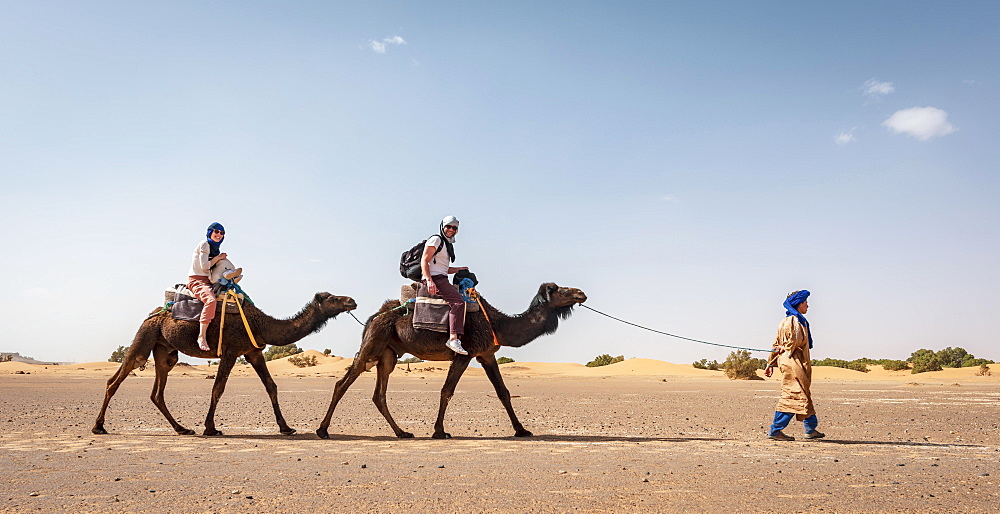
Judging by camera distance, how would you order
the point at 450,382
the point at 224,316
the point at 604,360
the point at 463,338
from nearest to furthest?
1. the point at 463,338
2. the point at 450,382
3. the point at 224,316
4. the point at 604,360

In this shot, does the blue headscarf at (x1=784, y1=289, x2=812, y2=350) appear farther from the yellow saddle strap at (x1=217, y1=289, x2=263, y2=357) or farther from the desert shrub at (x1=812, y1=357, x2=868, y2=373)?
the desert shrub at (x1=812, y1=357, x2=868, y2=373)

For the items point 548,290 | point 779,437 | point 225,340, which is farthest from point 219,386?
point 779,437

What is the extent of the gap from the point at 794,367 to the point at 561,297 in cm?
363

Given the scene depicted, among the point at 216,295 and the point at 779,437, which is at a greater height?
the point at 216,295

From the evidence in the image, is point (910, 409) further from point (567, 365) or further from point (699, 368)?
point (567, 365)

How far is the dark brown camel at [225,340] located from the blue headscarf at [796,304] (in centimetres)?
687

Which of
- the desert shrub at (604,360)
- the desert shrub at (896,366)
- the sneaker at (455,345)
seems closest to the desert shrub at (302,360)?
the desert shrub at (604,360)

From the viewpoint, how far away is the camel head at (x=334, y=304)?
12312mm

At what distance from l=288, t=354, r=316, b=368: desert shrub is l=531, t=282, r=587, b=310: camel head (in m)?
42.9

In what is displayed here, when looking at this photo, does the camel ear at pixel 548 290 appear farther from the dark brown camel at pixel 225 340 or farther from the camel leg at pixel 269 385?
the camel leg at pixel 269 385

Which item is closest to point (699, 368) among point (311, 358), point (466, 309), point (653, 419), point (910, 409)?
point (311, 358)

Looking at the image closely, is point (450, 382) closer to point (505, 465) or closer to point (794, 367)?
point (505, 465)

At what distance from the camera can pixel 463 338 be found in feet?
37.8

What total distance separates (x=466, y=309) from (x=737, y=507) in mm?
6325
